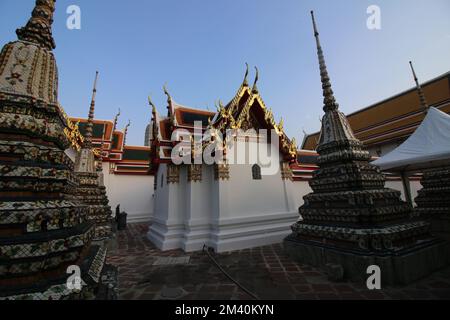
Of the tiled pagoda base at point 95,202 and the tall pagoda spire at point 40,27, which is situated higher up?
the tall pagoda spire at point 40,27

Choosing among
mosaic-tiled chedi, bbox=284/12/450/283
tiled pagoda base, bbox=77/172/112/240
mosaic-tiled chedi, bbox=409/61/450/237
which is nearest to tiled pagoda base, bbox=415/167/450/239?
mosaic-tiled chedi, bbox=409/61/450/237

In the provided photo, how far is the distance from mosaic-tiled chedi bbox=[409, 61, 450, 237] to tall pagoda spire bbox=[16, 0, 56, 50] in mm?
11004

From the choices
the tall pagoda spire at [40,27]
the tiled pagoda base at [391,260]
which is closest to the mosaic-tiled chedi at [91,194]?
the tall pagoda spire at [40,27]

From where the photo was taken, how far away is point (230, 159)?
764cm

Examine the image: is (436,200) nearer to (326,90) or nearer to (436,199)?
(436,199)

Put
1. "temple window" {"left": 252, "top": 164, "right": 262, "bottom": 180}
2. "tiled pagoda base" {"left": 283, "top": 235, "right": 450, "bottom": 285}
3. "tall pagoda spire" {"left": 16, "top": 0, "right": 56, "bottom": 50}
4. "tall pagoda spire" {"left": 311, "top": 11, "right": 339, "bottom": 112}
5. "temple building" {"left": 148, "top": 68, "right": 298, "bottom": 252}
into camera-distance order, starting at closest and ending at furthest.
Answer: "tall pagoda spire" {"left": 16, "top": 0, "right": 56, "bottom": 50} → "tiled pagoda base" {"left": 283, "top": 235, "right": 450, "bottom": 285} → "tall pagoda spire" {"left": 311, "top": 11, "right": 339, "bottom": 112} → "temple building" {"left": 148, "top": 68, "right": 298, "bottom": 252} → "temple window" {"left": 252, "top": 164, "right": 262, "bottom": 180}

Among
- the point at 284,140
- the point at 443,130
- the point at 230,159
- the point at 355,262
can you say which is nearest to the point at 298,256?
the point at 355,262

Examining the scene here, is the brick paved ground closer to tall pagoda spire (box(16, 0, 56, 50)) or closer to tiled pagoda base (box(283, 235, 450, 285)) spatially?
tiled pagoda base (box(283, 235, 450, 285))

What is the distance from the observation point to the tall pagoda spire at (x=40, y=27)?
2.68 metres

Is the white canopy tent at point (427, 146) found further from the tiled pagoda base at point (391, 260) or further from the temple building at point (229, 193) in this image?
the temple building at point (229, 193)

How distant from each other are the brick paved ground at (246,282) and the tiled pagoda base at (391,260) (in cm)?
16

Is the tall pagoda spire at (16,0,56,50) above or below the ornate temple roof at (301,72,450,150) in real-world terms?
below

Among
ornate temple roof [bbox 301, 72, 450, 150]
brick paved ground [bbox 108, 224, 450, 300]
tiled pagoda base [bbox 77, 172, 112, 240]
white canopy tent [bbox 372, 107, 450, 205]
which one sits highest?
ornate temple roof [bbox 301, 72, 450, 150]

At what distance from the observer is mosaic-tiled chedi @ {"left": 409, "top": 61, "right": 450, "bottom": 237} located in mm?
7176
